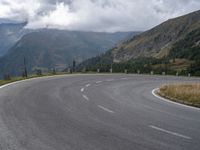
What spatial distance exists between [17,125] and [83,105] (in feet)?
17.4

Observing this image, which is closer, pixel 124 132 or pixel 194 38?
pixel 124 132

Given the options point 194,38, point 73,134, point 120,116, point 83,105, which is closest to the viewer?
point 73,134

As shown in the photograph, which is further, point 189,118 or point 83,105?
point 83,105

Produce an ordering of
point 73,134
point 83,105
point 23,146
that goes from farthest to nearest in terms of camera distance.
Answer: point 83,105, point 73,134, point 23,146

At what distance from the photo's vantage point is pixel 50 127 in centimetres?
1009

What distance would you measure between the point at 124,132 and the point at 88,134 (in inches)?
39.1

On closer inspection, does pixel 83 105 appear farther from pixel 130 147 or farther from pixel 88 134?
pixel 130 147

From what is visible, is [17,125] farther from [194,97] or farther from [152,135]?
[194,97]

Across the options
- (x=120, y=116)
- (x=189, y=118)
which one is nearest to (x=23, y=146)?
(x=120, y=116)

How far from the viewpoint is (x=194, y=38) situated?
7717 inches

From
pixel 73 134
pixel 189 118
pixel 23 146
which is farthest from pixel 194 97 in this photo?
pixel 23 146

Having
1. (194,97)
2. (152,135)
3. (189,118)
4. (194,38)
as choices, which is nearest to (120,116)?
(189,118)

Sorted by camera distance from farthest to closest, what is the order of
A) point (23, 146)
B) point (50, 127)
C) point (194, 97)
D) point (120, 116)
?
point (194, 97), point (120, 116), point (50, 127), point (23, 146)

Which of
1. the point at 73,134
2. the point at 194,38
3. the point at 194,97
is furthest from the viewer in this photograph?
the point at 194,38
